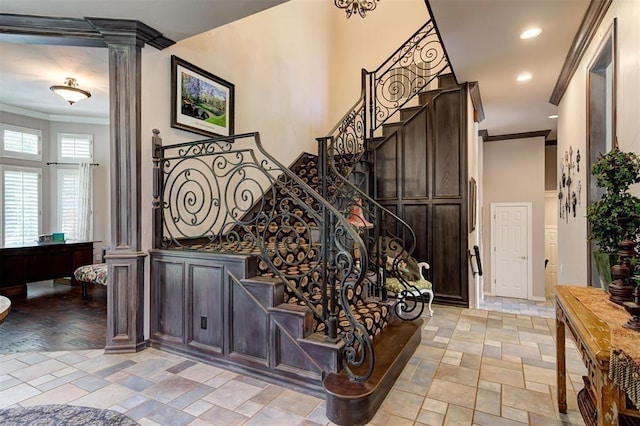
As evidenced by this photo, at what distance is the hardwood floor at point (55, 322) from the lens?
3133 mm

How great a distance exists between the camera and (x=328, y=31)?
711cm

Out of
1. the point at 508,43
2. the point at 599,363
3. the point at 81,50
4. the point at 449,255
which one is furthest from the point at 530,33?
the point at 81,50

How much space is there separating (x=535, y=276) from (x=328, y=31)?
23.6ft

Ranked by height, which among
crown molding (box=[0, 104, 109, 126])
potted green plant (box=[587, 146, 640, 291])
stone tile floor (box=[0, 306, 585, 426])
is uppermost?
crown molding (box=[0, 104, 109, 126])

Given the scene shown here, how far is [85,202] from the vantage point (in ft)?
22.0

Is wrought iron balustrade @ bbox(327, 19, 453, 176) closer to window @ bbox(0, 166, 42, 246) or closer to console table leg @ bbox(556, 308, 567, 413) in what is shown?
console table leg @ bbox(556, 308, 567, 413)

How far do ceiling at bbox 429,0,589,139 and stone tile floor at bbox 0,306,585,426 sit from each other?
3148 mm

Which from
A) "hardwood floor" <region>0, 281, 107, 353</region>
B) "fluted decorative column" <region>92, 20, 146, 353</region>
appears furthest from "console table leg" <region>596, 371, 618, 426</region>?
"hardwood floor" <region>0, 281, 107, 353</region>

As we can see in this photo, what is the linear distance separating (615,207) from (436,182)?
335 cm

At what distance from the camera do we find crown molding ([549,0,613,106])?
9.03 ft

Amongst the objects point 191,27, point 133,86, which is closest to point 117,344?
point 133,86

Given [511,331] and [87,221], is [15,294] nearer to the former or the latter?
[87,221]

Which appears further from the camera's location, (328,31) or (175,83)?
(328,31)

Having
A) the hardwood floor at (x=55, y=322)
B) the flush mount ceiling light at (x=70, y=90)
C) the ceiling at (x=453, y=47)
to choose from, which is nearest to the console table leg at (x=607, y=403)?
the ceiling at (x=453, y=47)
